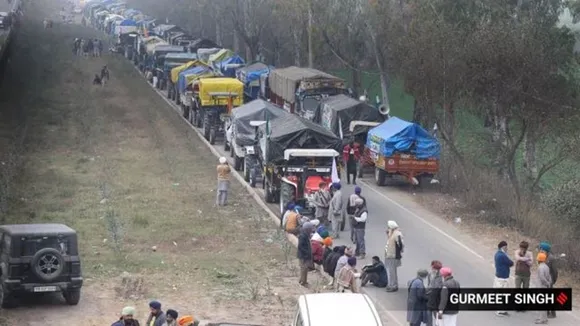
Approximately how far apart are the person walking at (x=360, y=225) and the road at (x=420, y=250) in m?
Answer: 0.31

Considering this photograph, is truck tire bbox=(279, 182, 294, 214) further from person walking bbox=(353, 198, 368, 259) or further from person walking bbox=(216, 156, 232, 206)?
person walking bbox=(353, 198, 368, 259)

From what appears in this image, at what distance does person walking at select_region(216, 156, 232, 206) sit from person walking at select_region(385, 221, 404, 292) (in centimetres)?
976

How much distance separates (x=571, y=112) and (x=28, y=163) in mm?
17875

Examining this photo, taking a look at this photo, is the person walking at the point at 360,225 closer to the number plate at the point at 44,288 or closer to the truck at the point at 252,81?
the number plate at the point at 44,288

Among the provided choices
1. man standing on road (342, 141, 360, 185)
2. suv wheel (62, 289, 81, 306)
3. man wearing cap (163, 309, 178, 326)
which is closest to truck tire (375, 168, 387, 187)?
man standing on road (342, 141, 360, 185)

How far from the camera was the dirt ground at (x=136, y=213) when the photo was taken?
21.9 metres

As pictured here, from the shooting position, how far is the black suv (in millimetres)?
20578

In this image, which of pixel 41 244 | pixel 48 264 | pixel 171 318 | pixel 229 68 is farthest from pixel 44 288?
pixel 229 68

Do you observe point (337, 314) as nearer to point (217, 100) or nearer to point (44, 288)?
point (44, 288)

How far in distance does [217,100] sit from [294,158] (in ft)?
49.9

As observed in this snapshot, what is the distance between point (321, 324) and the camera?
1528 cm

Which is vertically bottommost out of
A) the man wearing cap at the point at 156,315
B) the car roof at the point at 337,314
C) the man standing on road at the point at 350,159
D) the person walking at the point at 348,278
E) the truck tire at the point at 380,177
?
the truck tire at the point at 380,177

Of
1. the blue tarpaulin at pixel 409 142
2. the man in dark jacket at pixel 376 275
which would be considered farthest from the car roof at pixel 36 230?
the blue tarpaulin at pixel 409 142

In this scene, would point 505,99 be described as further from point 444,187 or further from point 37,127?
point 37,127
